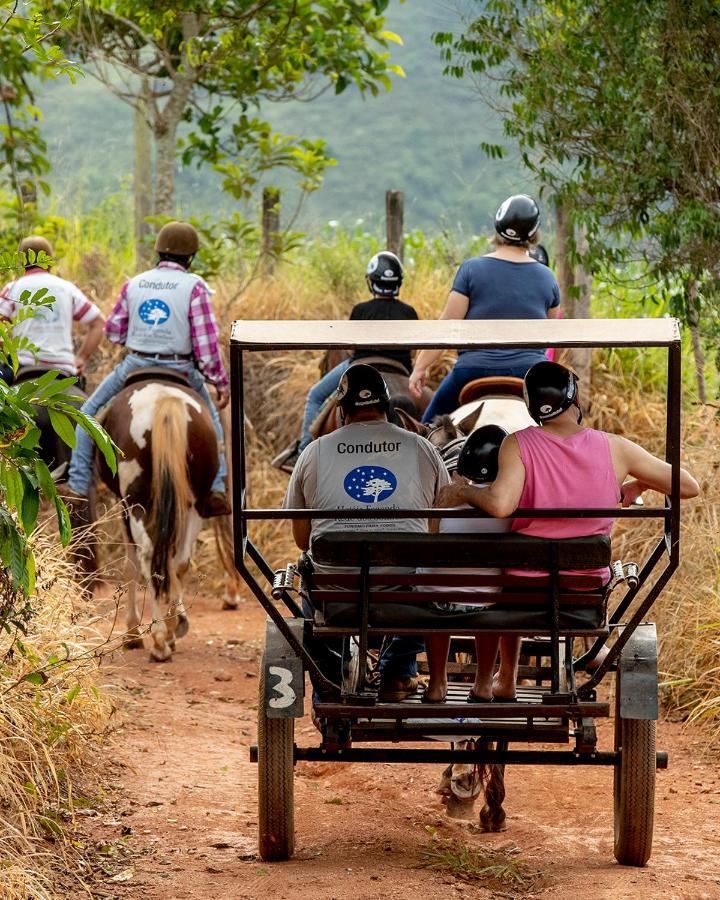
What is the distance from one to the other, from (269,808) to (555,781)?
221 cm

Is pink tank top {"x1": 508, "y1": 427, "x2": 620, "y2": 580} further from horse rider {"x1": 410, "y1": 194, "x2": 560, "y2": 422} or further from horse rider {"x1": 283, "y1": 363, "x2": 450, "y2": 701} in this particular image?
horse rider {"x1": 410, "y1": 194, "x2": 560, "y2": 422}

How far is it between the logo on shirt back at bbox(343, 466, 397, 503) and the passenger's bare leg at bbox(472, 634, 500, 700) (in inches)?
25.4

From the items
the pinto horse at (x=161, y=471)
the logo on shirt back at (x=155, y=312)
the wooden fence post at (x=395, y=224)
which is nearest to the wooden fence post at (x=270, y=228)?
the wooden fence post at (x=395, y=224)

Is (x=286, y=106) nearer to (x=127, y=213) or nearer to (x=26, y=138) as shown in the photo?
(x=127, y=213)

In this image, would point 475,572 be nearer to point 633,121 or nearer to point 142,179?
point 633,121

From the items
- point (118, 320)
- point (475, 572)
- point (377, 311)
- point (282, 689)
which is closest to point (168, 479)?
point (118, 320)

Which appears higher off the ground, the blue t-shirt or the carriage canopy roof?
the blue t-shirt

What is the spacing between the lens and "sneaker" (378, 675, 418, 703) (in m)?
5.64

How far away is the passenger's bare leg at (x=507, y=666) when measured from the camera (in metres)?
5.62

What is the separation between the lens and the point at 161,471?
30.0 feet

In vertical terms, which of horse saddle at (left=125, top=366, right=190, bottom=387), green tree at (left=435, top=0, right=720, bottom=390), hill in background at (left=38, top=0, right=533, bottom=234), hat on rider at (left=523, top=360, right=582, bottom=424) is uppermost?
hill in background at (left=38, top=0, right=533, bottom=234)

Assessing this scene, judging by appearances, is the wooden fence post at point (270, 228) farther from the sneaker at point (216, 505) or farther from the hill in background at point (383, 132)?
the hill in background at point (383, 132)

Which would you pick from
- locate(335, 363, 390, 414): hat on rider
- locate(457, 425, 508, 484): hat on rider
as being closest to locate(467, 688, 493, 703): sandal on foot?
locate(457, 425, 508, 484): hat on rider

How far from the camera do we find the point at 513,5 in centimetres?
1082
